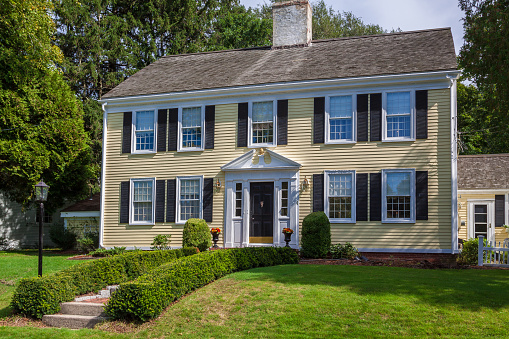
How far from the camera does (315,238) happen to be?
15438 millimetres

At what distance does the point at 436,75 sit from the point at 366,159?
3.40m

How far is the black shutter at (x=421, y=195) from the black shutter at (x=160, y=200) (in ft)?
29.6

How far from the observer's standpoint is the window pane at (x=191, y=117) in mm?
19219

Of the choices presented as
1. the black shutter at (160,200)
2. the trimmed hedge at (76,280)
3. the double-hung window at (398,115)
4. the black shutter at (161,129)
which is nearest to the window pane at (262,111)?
the black shutter at (161,129)

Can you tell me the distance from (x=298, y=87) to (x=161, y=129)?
5494mm

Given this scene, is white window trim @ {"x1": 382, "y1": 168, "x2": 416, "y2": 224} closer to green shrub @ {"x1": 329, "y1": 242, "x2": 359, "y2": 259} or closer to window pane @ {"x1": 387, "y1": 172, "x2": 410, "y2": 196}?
window pane @ {"x1": 387, "y1": 172, "x2": 410, "y2": 196}

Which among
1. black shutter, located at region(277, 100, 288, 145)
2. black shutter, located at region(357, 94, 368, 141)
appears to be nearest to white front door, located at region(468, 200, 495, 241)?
black shutter, located at region(357, 94, 368, 141)

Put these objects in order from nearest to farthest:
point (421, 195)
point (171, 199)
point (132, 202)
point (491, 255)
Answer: point (491, 255)
point (421, 195)
point (171, 199)
point (132, 202)

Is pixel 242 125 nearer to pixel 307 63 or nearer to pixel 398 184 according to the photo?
pixel 307 63

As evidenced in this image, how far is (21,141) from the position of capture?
68.0 feet

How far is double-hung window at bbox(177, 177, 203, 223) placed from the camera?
18.8 meters

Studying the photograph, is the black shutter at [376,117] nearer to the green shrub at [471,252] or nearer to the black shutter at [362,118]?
the black shutter at [362,118]

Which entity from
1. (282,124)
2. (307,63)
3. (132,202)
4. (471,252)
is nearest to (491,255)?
(471,252)

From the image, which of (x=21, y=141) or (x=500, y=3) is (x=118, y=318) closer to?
(x=500, y=3)
